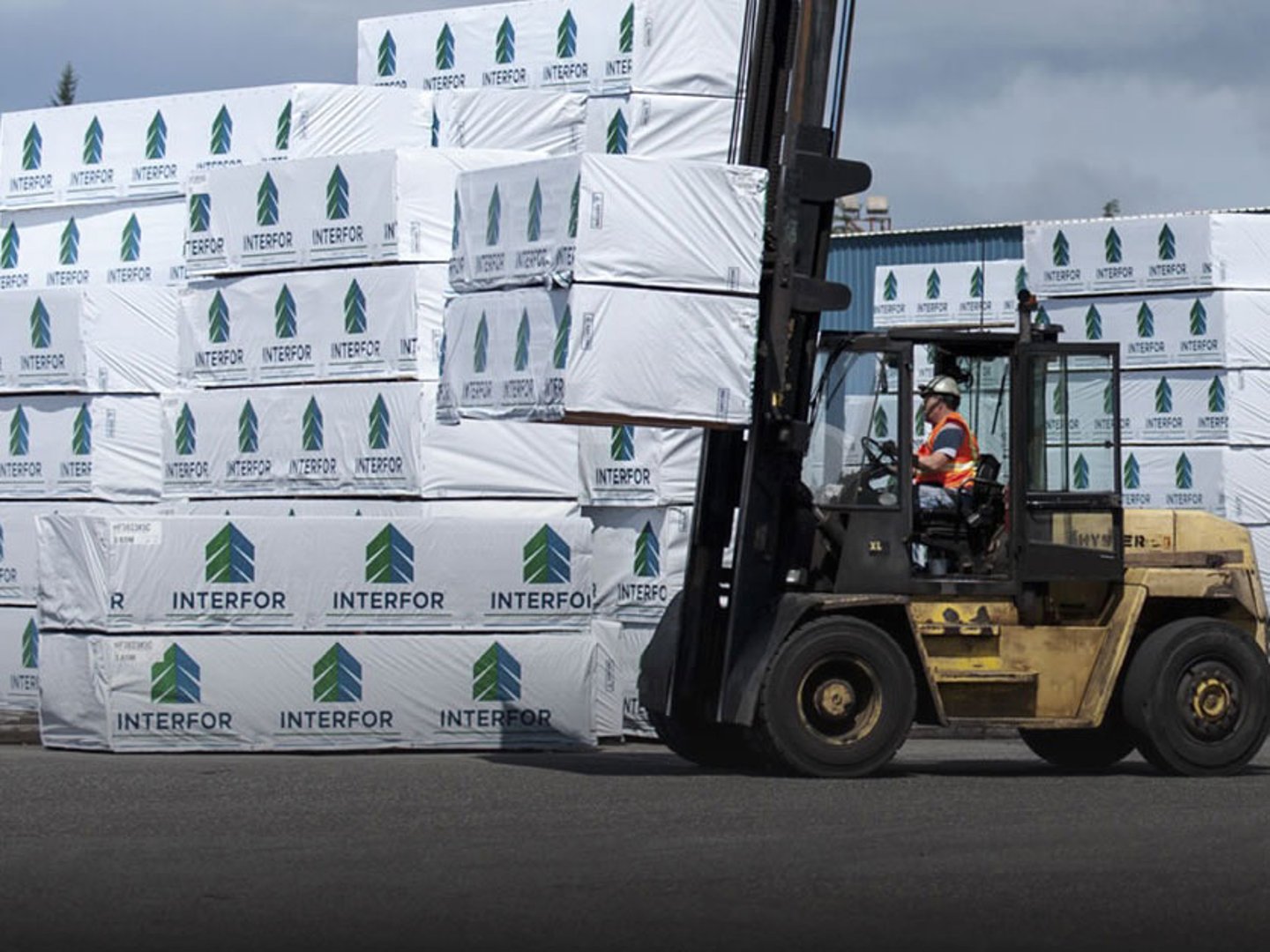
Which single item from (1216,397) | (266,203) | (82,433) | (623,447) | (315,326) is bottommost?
(82,433)

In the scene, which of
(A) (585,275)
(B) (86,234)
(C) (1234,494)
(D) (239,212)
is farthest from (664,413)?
(C) (1234,494)

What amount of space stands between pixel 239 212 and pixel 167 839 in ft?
22.0

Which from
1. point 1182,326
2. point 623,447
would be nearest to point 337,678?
point 623,447

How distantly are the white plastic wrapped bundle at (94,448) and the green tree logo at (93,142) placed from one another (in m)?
1.71

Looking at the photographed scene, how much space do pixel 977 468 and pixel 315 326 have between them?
4.53 m

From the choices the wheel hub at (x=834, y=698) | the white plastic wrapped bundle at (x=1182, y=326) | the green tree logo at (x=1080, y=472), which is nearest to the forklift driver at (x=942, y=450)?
the green tree logo at (x=1080, y=472)

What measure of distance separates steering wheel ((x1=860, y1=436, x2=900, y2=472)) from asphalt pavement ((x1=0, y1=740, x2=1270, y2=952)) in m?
1.48

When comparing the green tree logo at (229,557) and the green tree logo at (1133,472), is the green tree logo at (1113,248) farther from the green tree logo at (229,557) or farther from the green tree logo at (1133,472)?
the green tree logo at (229,557)

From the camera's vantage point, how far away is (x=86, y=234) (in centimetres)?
1642

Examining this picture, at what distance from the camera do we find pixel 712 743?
39.4 feet

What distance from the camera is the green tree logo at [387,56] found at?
16.3 m

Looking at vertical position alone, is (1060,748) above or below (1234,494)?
below

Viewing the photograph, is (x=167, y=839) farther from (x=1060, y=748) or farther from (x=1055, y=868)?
(x=1060, y=748)

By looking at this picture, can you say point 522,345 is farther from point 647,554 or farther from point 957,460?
point 647,554
